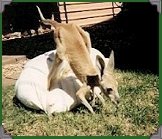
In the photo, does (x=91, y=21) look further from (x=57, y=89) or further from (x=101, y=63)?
(x=101, y=63)

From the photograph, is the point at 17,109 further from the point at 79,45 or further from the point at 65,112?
the point at 79,45

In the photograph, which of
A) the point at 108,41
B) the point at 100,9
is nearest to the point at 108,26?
the point at 100,9

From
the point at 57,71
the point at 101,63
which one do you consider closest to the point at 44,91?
the point at 57,71

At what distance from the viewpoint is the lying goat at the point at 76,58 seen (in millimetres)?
6027

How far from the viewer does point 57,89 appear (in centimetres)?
619

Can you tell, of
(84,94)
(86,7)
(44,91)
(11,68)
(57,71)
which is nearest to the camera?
(84,94)

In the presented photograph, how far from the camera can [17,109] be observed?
20.1 ft

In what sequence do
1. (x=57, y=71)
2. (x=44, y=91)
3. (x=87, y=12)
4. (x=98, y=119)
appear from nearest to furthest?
(x=98, y=119) → (x=44, y=91) → (x=57, y=71) → (x=87, y=12)

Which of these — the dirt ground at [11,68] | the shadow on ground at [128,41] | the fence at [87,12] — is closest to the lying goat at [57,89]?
the dirt ground at [11,68]

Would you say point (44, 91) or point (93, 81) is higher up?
point (93, 81)

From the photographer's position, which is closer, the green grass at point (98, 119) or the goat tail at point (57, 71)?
the green grass at point (98, 119)

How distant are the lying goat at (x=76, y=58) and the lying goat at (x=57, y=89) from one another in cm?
12

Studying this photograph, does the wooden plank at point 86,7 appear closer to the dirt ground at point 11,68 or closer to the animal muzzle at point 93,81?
the dirt ground at point 11,68

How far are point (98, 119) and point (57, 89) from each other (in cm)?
94
